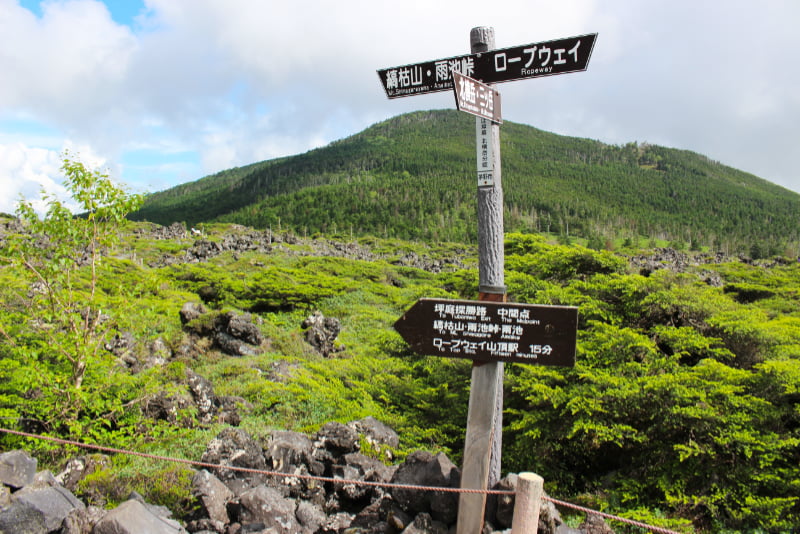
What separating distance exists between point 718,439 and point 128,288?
6.91 meters

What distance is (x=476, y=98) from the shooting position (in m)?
3.79

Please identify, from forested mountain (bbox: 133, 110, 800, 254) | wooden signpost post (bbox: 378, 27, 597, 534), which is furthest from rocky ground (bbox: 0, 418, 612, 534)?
forested mountain (bbox: 133, 110, 800, 254)

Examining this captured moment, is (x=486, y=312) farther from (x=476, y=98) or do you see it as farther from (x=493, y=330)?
(x=476, y=98)

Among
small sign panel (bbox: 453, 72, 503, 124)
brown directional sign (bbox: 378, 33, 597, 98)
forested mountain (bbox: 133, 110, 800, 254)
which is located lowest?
small sign panel (bbox: 453, 72, 503, 124)

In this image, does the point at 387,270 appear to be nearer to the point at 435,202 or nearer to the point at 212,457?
the point at 212,457

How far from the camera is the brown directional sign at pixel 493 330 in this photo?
337cm

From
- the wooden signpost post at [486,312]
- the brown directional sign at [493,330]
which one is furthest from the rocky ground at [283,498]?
the brown directional sign at [493,330]

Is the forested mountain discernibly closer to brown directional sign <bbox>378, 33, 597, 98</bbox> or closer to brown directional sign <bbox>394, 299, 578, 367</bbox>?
brown directional sign <bbox>378, 33, 597, 98</bbox>

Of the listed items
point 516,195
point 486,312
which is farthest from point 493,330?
point 516,195

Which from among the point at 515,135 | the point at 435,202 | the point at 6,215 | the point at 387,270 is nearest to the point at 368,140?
the point at 515,135

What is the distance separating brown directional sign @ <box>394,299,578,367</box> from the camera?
3.37 m

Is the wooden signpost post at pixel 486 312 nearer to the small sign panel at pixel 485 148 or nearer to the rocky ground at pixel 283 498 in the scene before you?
the small sign panel at pixel 485 148

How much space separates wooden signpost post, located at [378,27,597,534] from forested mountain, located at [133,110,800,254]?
67.7 meters

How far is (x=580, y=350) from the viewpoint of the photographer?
6.06 meters
